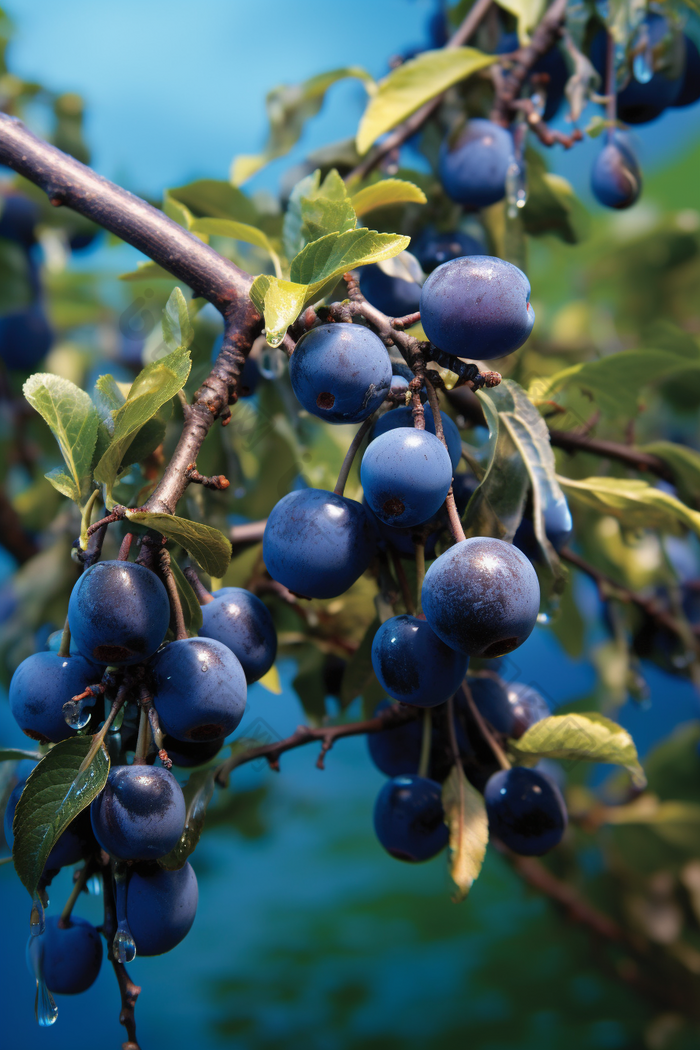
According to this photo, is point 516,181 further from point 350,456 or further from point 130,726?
point 130,726

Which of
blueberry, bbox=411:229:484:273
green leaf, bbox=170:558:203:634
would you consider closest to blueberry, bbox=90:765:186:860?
green leaf, bbox=170:558:203:634

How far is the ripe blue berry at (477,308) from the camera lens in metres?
0.45

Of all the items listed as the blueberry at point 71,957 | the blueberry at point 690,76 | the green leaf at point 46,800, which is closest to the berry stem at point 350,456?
the green leaf at point 46,800

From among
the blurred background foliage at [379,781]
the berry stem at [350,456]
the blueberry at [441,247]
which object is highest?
the blueberry at [441,247]

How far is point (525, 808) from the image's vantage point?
59cm

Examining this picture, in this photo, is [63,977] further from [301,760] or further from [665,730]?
[665,730]

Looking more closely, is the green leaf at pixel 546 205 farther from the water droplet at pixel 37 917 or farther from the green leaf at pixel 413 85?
the water droplet at pixel 37 917

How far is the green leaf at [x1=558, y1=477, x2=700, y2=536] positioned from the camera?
26.6 inches

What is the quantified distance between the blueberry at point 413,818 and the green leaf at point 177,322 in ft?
1.23

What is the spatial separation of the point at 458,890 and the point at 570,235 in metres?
0.77

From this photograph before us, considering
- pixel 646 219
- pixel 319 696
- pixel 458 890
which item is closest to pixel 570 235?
pixel 319 696

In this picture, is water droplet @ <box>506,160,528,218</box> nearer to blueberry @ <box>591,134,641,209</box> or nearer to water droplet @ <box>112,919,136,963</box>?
blueberry @ <box>591,134,641,209</box>

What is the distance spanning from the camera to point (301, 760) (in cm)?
173

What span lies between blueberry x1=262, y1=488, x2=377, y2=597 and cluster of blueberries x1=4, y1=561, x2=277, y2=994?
66 mm
